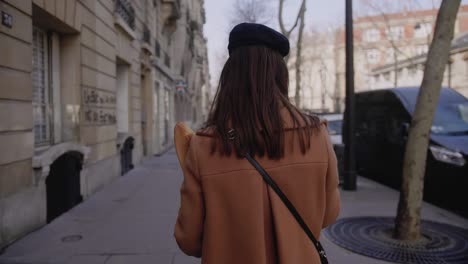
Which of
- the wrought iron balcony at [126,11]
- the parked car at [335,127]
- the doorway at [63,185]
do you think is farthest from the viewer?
the parked car at [335,127]

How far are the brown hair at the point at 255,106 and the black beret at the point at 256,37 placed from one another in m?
0.02

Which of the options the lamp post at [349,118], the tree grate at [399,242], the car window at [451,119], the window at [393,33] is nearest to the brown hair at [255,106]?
the tree grate at [399,242]

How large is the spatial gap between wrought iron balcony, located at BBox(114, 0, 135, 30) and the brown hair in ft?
30.7

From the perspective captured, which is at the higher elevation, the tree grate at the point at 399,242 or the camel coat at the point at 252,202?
the camel coat at the point at 252,202

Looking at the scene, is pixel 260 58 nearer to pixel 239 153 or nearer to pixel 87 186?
pixel 239 153

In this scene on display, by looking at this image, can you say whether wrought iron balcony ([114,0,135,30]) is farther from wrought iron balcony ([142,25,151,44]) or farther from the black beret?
the black beret

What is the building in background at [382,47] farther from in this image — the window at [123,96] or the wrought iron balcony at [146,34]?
the window at [123,96]

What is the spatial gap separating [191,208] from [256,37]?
77 centimetres

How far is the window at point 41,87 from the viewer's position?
6.59 metres

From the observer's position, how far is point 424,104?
4.92m

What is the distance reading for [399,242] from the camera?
4.93 m

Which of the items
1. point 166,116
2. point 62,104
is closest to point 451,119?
point 62,104

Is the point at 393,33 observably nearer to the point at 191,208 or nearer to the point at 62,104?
the point at 62,104

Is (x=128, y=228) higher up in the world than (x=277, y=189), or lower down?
lower down
